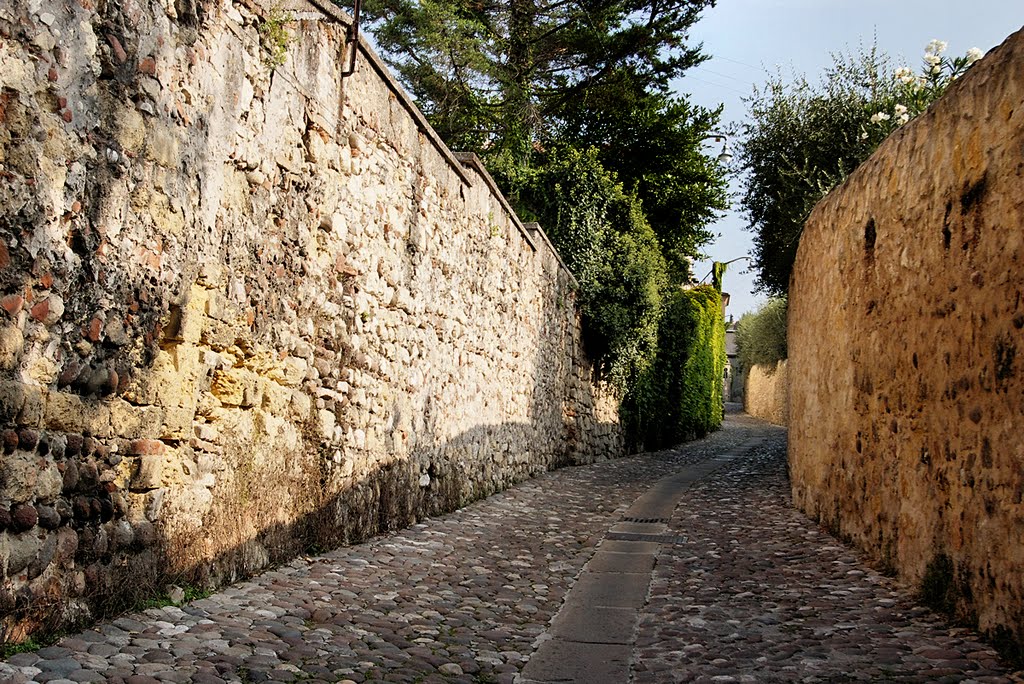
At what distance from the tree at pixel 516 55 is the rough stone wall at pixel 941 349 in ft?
35.8

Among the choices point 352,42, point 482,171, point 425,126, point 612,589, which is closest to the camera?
point 612,589

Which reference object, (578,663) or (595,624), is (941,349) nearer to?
(595,624)

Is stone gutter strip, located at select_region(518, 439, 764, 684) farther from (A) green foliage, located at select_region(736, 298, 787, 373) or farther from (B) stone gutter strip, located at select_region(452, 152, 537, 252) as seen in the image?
(A) green foliage, located at select_region(736, 298, 787, 373)

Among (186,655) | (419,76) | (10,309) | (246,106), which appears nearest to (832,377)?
(246,106)

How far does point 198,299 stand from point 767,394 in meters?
29.3

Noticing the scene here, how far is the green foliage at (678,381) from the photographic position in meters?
17.5

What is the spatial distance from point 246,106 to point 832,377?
4903mm

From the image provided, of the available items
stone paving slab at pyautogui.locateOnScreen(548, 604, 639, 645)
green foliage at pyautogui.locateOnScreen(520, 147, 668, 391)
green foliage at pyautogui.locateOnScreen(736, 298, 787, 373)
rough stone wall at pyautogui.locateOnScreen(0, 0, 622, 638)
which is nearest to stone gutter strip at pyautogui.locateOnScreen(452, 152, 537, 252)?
rough stone wall at pyautogui.locateOnScreen(0, 0, 622, 638)

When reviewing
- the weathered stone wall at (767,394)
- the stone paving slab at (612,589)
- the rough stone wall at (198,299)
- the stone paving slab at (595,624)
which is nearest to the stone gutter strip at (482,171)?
the rough stone wall at (198,299)

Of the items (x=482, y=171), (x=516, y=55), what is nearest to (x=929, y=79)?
(x=482, y=171)

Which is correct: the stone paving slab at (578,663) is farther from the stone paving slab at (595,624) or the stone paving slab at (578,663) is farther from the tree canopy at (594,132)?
the tree canopy at (594,132)

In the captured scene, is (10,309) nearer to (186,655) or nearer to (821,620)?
(186,655)

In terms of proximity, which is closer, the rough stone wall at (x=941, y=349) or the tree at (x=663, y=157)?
the rough stone wall at (x=941, y=349)

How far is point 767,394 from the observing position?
31531 millimetres
